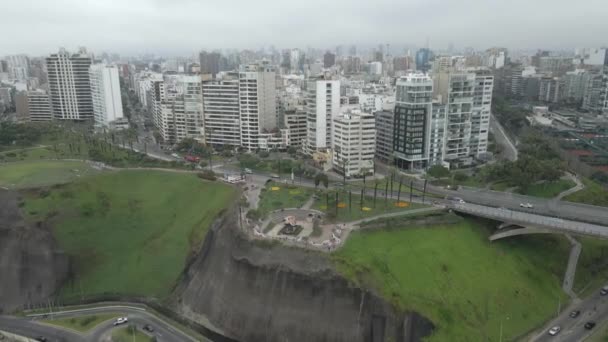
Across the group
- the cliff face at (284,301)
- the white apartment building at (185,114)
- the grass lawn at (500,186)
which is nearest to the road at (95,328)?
the cliff face at (284,301)

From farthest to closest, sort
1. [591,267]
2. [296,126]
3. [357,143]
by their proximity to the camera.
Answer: [296,126] < [357,143] < [591,267]

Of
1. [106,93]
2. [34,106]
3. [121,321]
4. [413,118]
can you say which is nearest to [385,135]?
[413,118]

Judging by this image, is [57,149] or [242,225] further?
[57,149]

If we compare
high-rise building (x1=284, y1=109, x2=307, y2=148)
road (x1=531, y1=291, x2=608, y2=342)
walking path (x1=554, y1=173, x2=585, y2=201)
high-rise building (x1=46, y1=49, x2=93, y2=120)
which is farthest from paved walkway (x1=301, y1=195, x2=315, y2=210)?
high-rise building (x1=46, y1=49, x2=93, y2=120)

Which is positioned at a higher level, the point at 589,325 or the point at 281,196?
the point at 281,196

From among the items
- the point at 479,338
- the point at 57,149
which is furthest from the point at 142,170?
the point at 479,338

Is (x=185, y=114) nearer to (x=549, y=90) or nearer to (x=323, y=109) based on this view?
(x=323, y=109)

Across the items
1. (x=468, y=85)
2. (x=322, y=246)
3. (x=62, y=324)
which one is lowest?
(x=62, y=324)

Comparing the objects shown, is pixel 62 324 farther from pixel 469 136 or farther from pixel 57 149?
pixel 469 136
